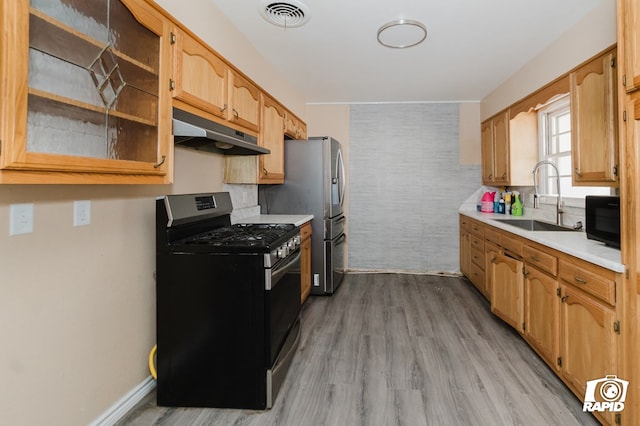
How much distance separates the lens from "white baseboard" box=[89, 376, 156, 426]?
165cm

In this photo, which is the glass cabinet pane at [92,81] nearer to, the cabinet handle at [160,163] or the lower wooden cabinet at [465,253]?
the cabinet handle at [160,163]

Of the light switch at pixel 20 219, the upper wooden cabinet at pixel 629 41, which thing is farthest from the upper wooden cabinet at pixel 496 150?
the light switch at pixel 20 219

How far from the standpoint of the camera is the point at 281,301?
6.61 ft

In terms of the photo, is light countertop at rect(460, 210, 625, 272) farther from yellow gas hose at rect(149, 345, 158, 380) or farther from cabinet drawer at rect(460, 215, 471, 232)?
yellow gas hose at rect(149, 345, 158, 380)

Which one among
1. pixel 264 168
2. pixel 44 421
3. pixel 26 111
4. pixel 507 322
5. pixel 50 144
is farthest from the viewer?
pixel 264 168

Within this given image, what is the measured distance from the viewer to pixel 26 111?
98 centimetres

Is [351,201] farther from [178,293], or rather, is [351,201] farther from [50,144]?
[50,144]

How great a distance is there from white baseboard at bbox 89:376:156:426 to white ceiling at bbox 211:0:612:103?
2.45m

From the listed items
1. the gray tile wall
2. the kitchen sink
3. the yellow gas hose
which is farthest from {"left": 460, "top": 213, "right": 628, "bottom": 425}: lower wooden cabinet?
the yellow gas hose

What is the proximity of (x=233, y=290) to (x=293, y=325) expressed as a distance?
75 cm

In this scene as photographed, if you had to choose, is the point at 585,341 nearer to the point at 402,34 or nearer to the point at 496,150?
the point at 402,34

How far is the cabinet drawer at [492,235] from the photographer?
313 centimetres

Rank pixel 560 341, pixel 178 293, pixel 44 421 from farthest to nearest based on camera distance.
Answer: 1. pixel 560 341
2. pixel 178 293
3. pixel 44 421

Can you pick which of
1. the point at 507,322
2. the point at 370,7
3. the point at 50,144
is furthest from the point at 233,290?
the point at 507,322
